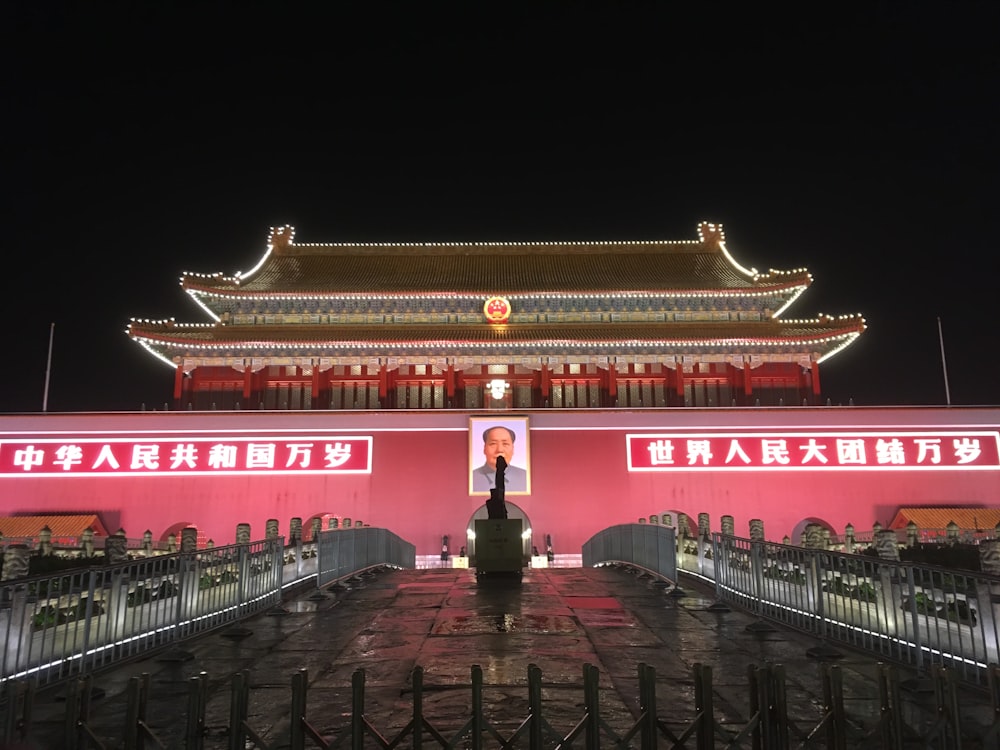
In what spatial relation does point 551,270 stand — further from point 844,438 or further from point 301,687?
point 301,687

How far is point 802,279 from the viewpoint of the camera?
27.0m

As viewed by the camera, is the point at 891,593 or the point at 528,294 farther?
the point at 528,294

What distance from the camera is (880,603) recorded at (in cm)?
789

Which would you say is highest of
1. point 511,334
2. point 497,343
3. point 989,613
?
point 511,334

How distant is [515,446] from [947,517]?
13.2 metres

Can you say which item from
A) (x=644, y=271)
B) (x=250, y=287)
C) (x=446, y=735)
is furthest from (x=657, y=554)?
(x=250, y=287)

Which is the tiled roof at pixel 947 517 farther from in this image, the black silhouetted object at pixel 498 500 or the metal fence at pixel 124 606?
the metal fence at pixel 124 606

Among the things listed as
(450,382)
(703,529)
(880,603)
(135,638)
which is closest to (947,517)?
(703,529)

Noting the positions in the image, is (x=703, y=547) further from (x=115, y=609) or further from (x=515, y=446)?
(x=515, y=446)

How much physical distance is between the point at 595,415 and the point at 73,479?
16.6 meters

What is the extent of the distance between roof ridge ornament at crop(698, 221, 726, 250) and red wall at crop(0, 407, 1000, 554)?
32.8 ft

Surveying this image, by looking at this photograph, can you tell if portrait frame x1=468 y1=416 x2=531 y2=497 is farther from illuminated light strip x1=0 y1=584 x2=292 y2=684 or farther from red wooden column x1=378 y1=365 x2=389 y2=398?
illuminated light strip x1=0 y1=584 x2=292 y2=684

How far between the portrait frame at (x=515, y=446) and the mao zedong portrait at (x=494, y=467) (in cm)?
3

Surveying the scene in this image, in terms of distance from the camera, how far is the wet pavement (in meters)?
5.48
